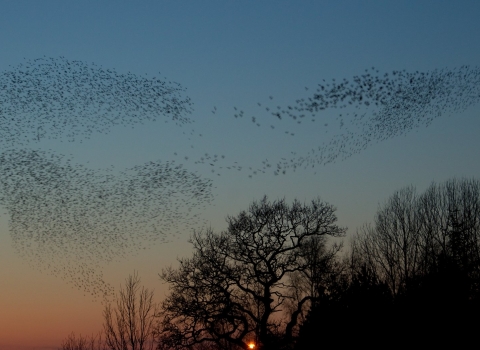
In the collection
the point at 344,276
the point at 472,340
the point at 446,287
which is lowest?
the point at 472,340

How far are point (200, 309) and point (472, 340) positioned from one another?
78.0 ft

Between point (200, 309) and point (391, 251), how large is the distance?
1950 centimetres

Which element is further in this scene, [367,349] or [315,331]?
[315,331]

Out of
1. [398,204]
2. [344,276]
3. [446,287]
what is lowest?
[446,287]

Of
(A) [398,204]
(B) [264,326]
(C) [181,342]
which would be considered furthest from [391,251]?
(C) [181,342]

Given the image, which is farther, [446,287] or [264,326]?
[264,326]

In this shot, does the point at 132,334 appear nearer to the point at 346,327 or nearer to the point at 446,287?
the point at 346,327

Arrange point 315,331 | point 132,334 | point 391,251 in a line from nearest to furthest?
point 315,331, point 132,334, point 391,251

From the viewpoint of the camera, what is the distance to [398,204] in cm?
6056

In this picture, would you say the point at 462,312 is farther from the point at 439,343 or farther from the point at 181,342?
the point at 181,342

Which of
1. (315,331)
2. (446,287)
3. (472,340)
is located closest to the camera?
(472,340)

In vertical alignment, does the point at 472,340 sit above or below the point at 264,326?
below

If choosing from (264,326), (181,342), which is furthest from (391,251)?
(181,342)

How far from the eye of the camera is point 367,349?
32.4 meters
